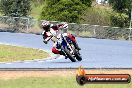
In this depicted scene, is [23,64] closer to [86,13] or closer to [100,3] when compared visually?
[86,13]

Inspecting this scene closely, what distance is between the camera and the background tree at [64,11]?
39.7m

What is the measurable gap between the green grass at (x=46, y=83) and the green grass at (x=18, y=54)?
601cm

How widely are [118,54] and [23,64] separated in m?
7.29

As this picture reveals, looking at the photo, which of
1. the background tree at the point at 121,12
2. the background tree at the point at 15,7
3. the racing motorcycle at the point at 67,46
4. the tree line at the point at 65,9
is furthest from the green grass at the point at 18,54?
the background tree at the point at 121,12

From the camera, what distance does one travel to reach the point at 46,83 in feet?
44.7

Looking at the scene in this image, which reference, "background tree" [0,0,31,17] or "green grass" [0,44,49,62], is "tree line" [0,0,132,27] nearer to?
"background tree" [0,0,31,17]

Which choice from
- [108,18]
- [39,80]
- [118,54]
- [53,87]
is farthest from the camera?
[108,18]

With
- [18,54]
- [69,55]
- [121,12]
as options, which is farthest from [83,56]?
[121,12]

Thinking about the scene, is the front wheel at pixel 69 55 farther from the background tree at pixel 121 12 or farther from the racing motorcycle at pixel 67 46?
the background tree at pixel 121 12

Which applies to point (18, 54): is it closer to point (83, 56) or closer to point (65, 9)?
point (83, 56)

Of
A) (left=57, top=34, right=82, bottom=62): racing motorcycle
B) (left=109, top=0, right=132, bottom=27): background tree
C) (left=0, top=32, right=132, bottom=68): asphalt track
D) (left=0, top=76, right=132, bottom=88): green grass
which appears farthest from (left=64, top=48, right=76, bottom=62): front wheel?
(left=109, top=0, right=132, bottom=27): background tree

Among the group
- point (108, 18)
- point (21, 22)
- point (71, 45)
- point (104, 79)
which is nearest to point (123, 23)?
point (108, 18)

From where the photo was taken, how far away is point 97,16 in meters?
43.7

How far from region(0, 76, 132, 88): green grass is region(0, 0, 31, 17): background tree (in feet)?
88.1
